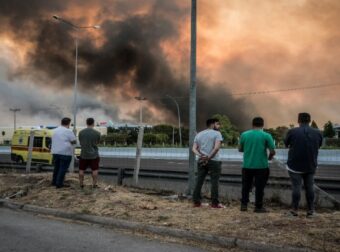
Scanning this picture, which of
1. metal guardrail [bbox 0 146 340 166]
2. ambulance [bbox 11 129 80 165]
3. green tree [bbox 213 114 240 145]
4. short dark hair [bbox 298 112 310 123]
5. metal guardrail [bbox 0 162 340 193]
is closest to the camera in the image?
short dark hair [bbox 298 112 310 123]

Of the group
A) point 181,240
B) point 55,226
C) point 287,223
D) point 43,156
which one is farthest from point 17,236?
point 43,156

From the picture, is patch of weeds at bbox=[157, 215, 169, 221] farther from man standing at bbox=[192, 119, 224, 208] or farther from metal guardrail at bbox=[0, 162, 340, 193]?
metal guardrail at bbox=[0, 162, 340, 193]

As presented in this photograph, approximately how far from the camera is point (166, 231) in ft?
24.1

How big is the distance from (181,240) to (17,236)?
99.6 inches

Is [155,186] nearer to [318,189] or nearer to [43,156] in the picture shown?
[318,189]

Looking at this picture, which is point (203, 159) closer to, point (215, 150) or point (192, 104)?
point (215, 150)

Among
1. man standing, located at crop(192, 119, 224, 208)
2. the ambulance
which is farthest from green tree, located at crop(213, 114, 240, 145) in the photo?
man standing, located at crop(192, 119, 224, 208)

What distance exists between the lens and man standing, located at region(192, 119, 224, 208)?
8975mm

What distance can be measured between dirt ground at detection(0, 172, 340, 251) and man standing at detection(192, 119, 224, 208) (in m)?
0.30

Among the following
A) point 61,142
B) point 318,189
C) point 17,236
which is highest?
point 61,142

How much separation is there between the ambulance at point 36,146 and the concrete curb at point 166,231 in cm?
1428

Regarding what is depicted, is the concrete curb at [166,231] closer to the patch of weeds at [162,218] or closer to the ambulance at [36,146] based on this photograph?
the patch of weeds at [162,218]

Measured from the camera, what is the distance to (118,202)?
31.5 ft

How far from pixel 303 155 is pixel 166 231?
105 inches
